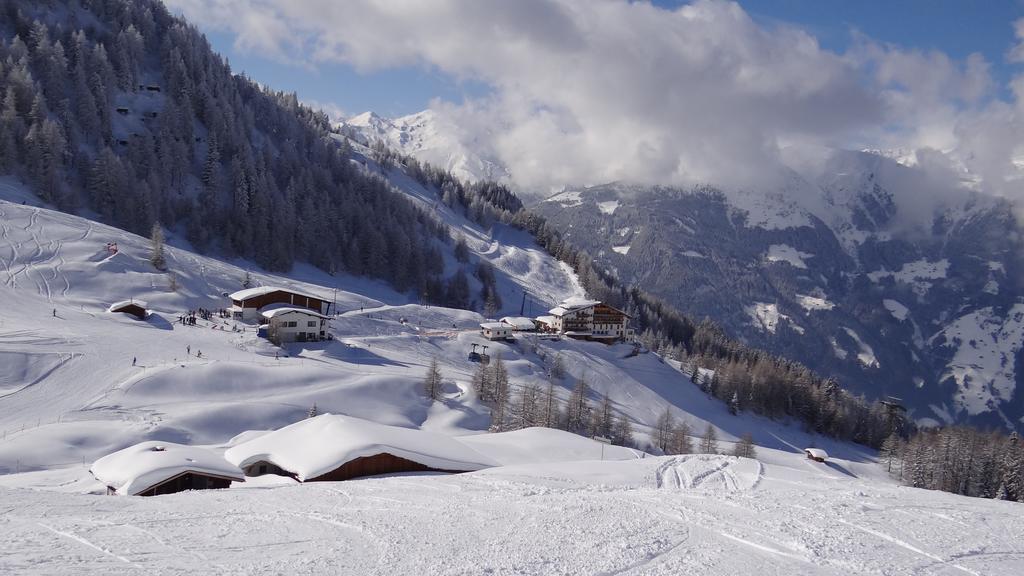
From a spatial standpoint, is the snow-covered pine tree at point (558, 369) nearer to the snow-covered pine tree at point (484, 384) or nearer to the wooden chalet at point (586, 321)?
the snow-covered pine tree at point (484, 384)

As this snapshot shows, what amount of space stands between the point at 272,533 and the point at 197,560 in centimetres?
281

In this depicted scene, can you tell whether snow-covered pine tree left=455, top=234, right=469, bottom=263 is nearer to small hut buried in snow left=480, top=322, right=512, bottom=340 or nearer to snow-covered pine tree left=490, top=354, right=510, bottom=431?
small hut buried in snow left=480, top=322, right=512, bottom=340

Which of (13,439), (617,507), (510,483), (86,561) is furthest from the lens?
(13,439)

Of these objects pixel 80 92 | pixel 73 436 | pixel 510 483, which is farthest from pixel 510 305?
pixel 510 483

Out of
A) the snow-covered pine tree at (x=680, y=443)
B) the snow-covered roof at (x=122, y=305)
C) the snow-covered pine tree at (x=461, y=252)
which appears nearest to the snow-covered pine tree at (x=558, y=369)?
the snow-covered pine tree at (x=680, y=443)

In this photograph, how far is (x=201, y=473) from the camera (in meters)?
30.0

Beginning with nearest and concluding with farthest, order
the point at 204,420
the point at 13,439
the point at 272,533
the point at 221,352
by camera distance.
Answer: the point at 272,533 < the point at 13,439 < the point at 204,420 < the point at 221,352

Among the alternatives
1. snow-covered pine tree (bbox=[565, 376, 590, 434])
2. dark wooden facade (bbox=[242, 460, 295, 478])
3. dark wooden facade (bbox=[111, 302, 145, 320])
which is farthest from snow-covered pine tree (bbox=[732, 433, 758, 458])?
dark wooden facade (bbox=[111, 302, 145, 320])

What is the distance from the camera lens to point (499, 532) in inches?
738

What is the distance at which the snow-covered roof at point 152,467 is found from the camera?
28484mm

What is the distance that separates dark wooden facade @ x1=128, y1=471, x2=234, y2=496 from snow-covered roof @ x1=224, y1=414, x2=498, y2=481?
321 cm

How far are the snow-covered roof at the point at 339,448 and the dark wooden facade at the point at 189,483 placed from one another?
321 cm

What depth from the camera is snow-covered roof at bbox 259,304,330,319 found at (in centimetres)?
7294

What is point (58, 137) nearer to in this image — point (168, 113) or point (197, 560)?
point (168, 113)
